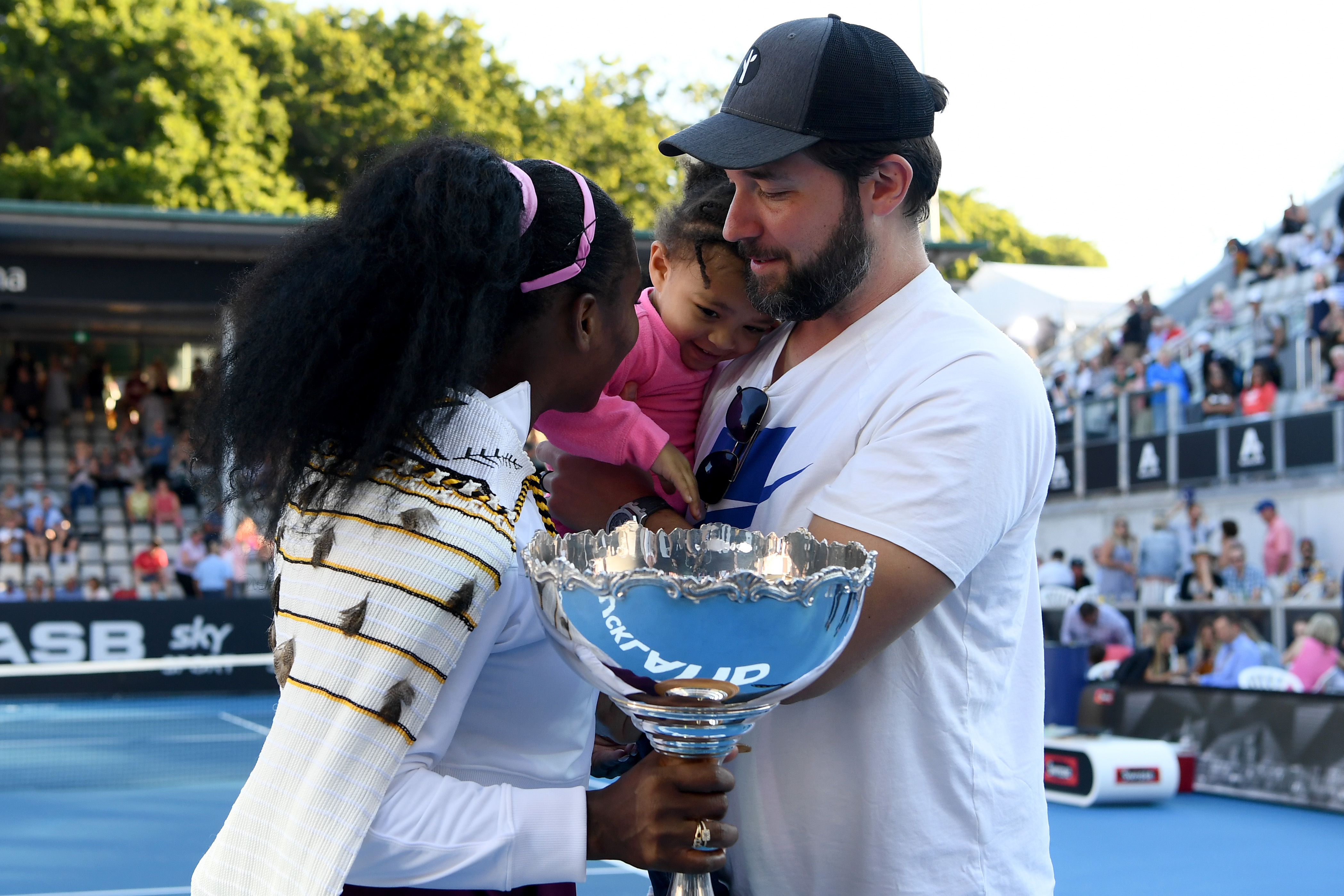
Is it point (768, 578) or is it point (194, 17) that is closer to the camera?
point (768, 578)

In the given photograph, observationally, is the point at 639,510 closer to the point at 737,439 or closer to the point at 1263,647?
the point at 737,439

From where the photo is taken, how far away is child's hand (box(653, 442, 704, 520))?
249 centimetres

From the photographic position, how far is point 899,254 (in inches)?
95.3

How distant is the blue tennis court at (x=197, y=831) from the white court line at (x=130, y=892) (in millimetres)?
22

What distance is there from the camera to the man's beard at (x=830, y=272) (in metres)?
2.31

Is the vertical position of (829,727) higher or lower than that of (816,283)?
lower

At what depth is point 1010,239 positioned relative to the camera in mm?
71938

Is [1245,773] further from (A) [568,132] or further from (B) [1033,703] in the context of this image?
(A) [568,132]

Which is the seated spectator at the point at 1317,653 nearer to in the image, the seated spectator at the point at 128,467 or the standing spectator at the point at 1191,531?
the standing spectator at the point at 1191,531

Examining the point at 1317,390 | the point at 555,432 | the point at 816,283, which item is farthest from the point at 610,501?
the point at 1317,390

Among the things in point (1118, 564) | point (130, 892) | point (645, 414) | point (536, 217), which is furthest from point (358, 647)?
point (1118, 564)

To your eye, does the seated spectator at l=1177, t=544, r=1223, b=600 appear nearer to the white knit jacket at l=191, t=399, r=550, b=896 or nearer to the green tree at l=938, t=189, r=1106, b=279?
the white knit jacket at l=191, t=399, r=550, b=896

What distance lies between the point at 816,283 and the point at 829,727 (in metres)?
0.79

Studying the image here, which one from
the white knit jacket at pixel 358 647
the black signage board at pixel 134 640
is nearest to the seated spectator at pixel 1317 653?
the white knit jacket at pixel 358 647
